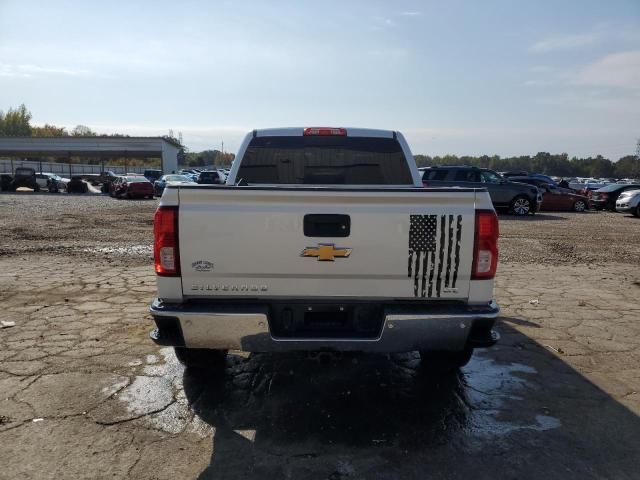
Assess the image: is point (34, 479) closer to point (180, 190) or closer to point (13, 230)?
point (180, 190)

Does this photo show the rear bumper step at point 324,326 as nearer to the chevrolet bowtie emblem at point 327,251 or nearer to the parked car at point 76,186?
the chevrolet bowtie emblem at point 327,251

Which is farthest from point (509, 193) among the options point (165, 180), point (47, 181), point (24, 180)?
A: point (24, 180)

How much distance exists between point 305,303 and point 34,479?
1864 millimetres

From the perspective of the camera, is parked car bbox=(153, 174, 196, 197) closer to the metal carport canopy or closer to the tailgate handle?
the tailgate handle

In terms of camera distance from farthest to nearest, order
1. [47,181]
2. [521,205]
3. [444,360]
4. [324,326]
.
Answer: [47,181], [521,205], [444,360], [324,326]

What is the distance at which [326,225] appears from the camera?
299 centimetres

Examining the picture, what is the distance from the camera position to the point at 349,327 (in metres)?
3.10

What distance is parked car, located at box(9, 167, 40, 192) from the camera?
36625 mm

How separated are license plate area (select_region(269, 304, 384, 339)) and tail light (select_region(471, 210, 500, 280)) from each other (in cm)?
71

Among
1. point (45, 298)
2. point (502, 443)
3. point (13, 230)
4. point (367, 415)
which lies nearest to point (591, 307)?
point (502, 443)

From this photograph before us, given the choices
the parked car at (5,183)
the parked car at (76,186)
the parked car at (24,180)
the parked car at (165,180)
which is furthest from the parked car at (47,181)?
the parked car at (165,180)

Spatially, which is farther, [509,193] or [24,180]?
[24,180]

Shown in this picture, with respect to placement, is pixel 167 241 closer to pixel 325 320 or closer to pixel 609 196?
pixel 325 320

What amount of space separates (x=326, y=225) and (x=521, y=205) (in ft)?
60.5
